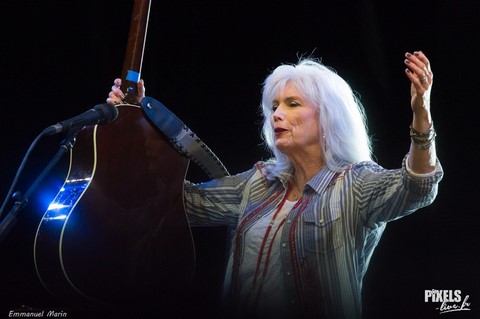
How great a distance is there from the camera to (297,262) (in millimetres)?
1977

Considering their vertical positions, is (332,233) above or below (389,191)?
below

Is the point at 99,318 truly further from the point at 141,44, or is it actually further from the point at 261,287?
the point at 141,44

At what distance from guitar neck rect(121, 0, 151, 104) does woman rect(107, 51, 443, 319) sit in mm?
36

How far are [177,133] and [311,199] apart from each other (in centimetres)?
52

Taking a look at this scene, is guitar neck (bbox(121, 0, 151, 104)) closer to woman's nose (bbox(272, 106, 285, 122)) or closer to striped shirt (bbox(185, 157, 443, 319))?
woman's nose (bbox(272, 106, 285, 122))

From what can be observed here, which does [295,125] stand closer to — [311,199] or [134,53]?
[311,199]

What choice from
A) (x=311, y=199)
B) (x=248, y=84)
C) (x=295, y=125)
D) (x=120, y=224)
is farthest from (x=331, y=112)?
(x=248, y=84)

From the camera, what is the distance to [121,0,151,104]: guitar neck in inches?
83.2

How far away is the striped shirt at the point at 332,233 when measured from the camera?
1885mm

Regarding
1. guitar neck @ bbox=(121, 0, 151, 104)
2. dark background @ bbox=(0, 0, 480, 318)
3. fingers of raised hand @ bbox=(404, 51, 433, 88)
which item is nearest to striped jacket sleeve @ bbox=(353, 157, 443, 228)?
fingers of raised hand @ bbox=(404, 51, 433, 88)

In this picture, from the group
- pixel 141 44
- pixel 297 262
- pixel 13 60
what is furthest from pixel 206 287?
pixel 13 60

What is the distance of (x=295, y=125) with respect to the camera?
2.19 metres

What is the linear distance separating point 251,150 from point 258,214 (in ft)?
3.38

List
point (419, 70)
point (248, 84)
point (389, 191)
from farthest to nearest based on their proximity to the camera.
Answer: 1. point (248, 84)
2. point (389, 191)
3. point (419, 70)
